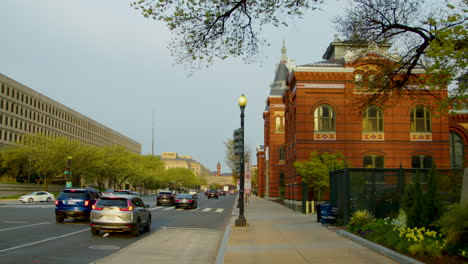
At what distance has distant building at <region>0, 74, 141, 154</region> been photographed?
251 feet

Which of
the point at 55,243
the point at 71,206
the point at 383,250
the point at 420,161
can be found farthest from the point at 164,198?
the point at 383,250

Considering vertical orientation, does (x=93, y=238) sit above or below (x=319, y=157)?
below

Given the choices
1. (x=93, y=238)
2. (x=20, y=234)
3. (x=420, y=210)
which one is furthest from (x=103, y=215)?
(x=420, y=210)

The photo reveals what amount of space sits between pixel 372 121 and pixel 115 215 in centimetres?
2506

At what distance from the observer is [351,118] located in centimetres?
3525

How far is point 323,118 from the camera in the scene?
35.4 meters

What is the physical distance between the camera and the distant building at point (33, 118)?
76562mm

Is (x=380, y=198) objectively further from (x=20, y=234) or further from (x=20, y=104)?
(x=20, y=104)

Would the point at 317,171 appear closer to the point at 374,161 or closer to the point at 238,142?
the point at 374,161

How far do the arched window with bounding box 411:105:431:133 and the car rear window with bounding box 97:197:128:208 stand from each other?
86.4ft

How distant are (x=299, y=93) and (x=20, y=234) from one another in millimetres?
23785

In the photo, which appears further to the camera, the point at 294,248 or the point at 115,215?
the point at 115,215

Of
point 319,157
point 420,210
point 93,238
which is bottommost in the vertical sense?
A: point 93,238

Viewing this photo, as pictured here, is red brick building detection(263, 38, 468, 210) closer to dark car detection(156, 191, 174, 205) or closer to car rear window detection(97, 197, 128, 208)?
dark car detection(156, 191, 174, 205)
